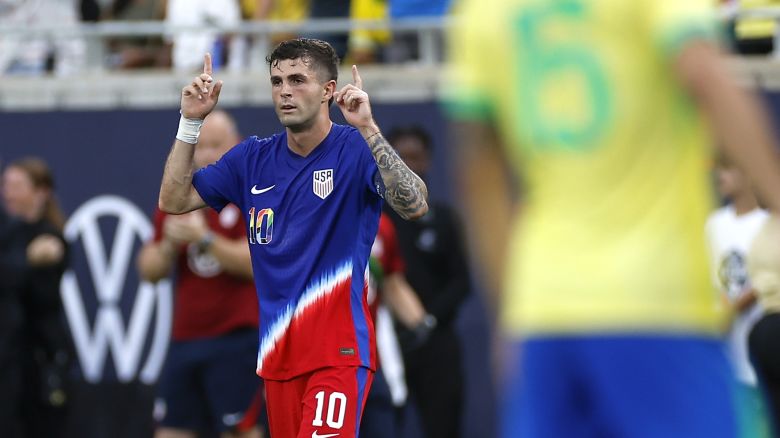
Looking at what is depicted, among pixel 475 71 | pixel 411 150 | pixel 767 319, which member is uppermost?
pixel 475 71

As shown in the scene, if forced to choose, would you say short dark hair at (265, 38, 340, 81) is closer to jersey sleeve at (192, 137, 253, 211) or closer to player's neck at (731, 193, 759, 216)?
jersey sleeve at (192, 137, 253, 211)

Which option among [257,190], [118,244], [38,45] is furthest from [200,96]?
[38,45]

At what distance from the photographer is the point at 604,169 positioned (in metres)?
4.22

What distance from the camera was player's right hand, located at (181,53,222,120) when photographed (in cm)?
686

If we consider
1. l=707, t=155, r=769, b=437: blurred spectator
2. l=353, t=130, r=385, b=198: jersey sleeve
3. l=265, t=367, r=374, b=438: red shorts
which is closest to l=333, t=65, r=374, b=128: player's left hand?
l=353, t=130, r=385, b=198: jersey sleeve

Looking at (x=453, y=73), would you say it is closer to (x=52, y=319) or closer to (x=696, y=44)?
(x=696, y=44)

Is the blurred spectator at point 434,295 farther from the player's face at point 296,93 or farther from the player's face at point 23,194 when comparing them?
the player's face at point 296,93

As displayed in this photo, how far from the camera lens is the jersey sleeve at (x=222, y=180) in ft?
22.9

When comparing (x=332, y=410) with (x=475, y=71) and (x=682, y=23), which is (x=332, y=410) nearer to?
(x=475, y=71)

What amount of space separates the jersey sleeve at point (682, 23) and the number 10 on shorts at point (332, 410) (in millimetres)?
3009

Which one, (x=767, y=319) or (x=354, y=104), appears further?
(x=767, y=319)

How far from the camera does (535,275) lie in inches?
168

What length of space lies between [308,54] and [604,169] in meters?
2.86

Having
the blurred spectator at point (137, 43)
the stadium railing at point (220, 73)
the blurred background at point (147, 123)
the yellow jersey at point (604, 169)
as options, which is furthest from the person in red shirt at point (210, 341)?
the yellow jersey at point (604, 169)
